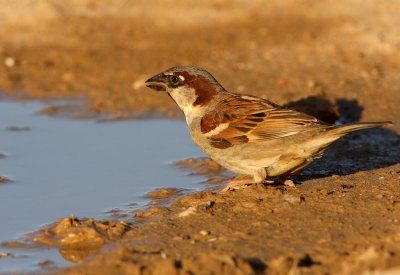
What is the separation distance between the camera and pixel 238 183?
27.3 feet

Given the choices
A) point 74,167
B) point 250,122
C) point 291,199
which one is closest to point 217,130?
point 250,122

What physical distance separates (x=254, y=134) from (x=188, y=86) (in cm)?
102

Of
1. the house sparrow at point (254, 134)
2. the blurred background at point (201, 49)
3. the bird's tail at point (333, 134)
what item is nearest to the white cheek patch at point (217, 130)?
the house sparrow at point (254, 134)

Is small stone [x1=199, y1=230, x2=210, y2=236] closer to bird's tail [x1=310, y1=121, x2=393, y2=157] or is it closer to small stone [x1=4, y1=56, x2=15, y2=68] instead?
bird's tail [x1=310, y1=121, x2=393, y2=157]

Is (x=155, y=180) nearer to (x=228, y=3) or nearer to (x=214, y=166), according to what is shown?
(x=214, y=166)

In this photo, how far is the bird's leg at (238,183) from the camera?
809cm

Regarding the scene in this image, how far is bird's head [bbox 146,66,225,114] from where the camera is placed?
8578mm

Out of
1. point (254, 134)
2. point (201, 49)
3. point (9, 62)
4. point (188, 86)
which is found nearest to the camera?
point (254, 134)

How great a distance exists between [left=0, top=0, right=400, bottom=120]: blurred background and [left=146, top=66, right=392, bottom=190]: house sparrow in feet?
9.51

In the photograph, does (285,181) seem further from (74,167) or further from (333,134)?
(74,167)

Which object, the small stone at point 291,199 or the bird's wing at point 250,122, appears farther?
the bird's wing at point 250,122

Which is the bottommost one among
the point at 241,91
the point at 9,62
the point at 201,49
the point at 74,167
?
the point at 74,167

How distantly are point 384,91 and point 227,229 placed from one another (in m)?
5.42

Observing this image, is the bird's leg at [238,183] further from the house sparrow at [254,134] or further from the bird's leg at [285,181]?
the bird's leg at [285,181]
